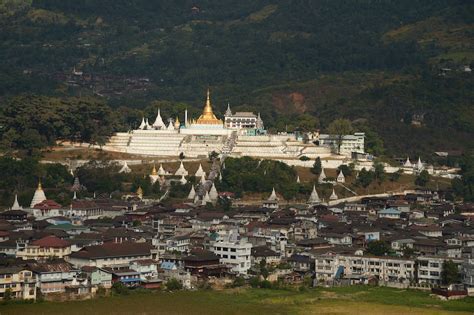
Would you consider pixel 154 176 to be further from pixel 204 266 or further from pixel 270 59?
pixel 270 59

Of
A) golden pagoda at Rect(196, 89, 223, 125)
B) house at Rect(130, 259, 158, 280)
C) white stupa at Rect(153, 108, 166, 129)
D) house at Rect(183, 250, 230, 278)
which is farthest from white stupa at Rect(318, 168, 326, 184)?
house at Rect(130, 259, 158, 280)

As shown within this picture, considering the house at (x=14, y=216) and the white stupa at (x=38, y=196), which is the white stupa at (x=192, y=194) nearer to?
the white stupa at (x=38, y=196)

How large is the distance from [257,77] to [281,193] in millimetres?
58606

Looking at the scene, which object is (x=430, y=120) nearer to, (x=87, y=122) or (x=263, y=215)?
(x=87, y=122)

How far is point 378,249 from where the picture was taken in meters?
67.2

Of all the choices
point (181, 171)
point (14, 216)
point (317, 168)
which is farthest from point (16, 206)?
point (317, 168)

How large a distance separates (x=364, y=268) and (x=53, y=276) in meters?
14.2

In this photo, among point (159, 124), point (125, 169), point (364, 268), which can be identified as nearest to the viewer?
point (364, 268)

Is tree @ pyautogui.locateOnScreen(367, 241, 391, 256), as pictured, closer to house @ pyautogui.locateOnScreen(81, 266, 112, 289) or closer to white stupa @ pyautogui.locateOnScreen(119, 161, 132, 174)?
house @ pyautogui.locateOnScreen(81, 266, 112, 289)

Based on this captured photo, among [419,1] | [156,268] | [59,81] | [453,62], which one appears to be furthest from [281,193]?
[419,1]

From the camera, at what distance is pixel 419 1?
17000 centimetres

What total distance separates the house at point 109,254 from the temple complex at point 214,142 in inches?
1256

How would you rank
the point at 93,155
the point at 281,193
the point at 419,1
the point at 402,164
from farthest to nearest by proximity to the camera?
the point at 419,1, the point at 402,164, the point at 93,155, the point at 281,193

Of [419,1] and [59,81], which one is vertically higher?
[419,1]
